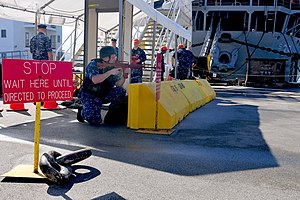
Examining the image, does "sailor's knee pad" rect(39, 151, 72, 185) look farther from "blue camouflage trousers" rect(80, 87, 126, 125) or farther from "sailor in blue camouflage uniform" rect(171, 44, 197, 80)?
"sailor in blue camouflage uniform" rect(171, 44, 197, 80)

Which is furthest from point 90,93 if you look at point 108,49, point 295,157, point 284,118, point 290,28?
point 290,28

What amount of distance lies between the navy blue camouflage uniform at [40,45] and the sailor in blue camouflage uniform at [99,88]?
2906mm

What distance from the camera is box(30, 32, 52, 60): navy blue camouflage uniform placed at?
29.4ft

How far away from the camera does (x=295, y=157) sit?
491cm

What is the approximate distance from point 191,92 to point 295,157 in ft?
16.7

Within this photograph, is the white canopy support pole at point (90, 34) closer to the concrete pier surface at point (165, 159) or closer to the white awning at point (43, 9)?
the white awning at point (43, 9)

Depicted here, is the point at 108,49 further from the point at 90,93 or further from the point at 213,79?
the point at 213,79

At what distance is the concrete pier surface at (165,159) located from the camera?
3.40 m

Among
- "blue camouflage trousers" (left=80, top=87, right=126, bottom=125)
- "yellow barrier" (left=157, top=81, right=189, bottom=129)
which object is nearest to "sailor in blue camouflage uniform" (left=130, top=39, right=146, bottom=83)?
"yellow barrier" (left=157, top=81, right=189, bottom=129)

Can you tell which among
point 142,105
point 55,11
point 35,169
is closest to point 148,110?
point 142,105

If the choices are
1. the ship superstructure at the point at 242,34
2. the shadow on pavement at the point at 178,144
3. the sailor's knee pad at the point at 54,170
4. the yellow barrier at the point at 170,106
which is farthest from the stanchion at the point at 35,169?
the ship superstructure at the point at 242,34

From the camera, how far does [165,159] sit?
14.9 feet

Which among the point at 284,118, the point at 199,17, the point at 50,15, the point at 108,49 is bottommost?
the point at 284,118

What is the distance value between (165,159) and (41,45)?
5.95 metres
